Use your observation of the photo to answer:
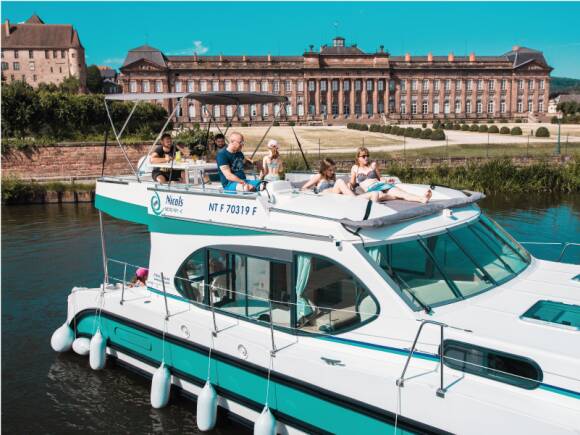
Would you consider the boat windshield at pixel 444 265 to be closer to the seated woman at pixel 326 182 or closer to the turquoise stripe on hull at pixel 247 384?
the turquoise stripe on hull at pixel 247 384

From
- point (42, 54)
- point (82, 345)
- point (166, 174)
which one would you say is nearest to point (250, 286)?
point (166, 174)

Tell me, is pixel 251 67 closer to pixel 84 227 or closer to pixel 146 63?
pixel 146 63

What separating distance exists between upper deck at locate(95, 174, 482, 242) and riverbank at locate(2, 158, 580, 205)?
19952mm

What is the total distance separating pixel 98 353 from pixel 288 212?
407 cm

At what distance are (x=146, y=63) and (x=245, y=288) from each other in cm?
10594

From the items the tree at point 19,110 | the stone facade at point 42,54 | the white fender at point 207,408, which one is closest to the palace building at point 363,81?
the stone facade at point 42,54

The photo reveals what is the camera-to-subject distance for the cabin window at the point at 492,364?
4953 mm

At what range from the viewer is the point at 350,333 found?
604cm

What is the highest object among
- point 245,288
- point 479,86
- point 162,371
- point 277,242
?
point 479,86

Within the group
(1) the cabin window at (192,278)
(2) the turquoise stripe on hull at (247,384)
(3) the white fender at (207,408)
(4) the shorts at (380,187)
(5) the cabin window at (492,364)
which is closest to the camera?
(5) the cabin window at (492,364)

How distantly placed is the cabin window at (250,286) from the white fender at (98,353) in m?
2.36

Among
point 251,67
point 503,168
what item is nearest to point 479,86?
point 251,67

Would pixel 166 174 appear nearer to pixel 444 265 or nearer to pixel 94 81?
pixel 444 265

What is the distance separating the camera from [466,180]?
27578mm
